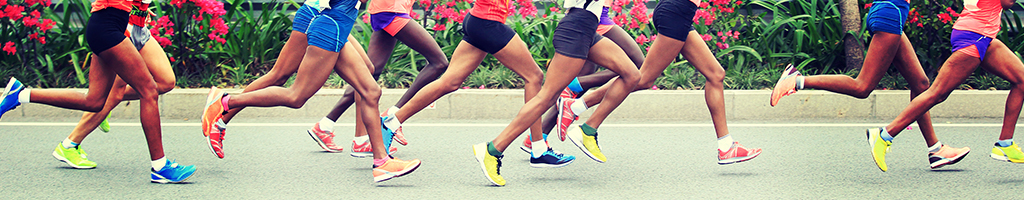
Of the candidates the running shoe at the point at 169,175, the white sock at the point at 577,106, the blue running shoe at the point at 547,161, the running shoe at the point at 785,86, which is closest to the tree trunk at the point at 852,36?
the running shoe at the point at 785,86

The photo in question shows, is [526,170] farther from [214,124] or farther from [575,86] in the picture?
[214,124]

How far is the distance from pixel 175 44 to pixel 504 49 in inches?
→ 206

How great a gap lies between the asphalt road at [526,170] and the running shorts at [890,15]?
0.76 m

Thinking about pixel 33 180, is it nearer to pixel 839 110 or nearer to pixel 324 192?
pixel 324 192

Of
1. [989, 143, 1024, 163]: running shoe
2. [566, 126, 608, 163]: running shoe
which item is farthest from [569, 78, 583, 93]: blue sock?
[989, 143, 1024, 163]: running shoe

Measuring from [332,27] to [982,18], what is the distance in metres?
3.27

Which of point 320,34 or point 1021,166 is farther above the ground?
point 320,34

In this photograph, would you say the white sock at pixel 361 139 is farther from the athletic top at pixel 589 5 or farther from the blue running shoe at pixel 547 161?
the athletic top at pixel 589 5

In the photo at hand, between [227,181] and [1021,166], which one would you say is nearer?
[227,181]

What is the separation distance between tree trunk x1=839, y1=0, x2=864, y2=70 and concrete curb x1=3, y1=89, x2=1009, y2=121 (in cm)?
100

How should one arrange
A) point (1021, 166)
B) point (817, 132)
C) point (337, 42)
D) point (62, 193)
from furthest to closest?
1. point (817, 132)
2. point (1021, 166)
3. point (337, 42)
4. point (62, 193)

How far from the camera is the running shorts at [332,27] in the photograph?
172 inches

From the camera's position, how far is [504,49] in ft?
14.7

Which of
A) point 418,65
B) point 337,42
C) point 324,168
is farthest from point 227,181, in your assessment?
point 418,65
